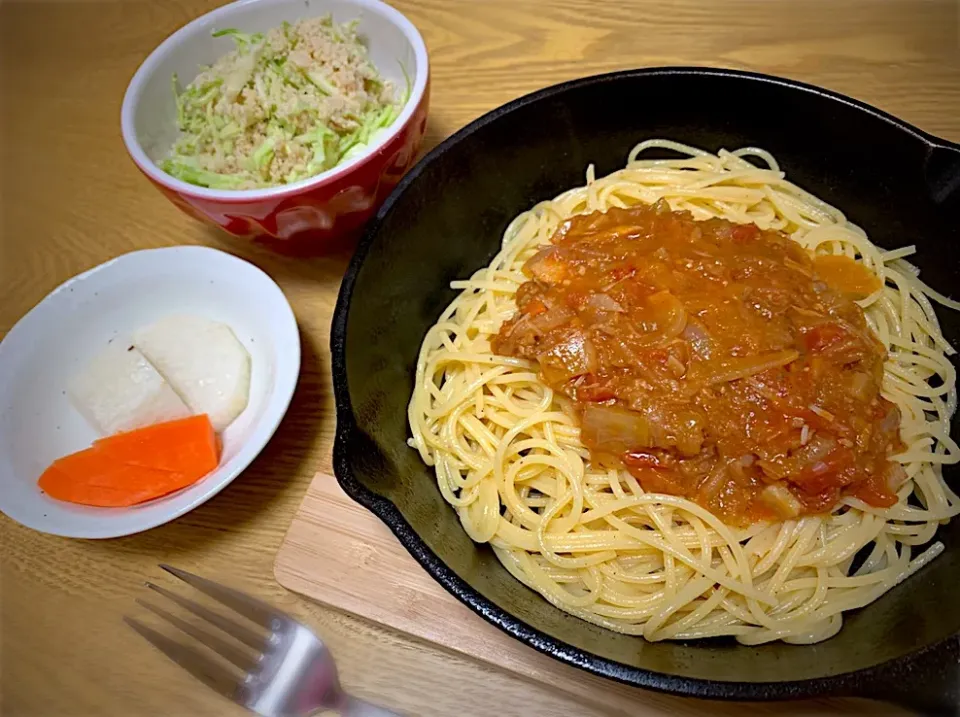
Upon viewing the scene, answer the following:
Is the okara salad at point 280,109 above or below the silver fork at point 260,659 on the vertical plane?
above

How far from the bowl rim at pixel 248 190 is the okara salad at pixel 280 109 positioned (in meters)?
0.09

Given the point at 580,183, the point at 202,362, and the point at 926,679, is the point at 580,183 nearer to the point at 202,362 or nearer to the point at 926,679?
the point at 202,362

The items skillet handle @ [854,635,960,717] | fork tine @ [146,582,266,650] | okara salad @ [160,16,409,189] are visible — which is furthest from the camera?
okara salad @ [160,16,409,189]

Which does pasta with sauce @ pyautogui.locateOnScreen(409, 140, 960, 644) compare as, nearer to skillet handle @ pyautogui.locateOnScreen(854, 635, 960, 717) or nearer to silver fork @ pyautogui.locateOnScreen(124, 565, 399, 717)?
skillet handle @ pyautogui.locateOnScreen(854, 635, 960, 717)

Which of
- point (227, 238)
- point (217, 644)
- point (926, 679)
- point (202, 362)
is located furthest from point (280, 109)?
point (926, 679)

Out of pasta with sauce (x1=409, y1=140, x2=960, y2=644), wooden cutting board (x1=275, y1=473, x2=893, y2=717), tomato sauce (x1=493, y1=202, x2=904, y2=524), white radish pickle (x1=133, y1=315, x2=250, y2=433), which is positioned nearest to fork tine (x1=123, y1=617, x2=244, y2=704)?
wooden cutting board (x1=275, y1=473, x2=893, y2=717)

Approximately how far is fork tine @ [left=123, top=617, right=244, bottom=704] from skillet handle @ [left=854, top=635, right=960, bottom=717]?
1534 millimetres

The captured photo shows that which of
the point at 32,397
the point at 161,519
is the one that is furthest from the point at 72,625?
the point at 32,397

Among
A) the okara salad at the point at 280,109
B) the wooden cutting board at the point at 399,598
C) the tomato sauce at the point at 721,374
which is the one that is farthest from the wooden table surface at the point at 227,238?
the tomato sauce at the point at 721,374

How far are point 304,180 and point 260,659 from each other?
146 centimetres

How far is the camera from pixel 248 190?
7.82 feet

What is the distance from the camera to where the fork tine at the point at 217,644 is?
1.97 m

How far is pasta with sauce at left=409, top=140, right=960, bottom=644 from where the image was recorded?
6.27 ft

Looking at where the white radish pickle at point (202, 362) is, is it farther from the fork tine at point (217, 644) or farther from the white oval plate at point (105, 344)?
the fork tine at point (217, 644)
